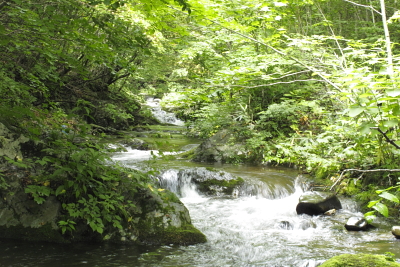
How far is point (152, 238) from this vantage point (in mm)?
4551

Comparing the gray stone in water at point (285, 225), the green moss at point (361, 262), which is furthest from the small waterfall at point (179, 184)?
the green moss at point (361, 262)

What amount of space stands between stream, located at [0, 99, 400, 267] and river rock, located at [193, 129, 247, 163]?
9.29 feet

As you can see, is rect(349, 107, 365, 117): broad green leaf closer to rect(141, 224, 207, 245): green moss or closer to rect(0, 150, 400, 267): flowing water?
rect(0, 150, 400, 267): flowing water

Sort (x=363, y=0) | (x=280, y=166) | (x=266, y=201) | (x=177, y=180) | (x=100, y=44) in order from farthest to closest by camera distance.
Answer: (x=363, y=0) → (x=280, y=166) → (x=177, y=180) → (x=266, y=201) → (x=100, y=44)

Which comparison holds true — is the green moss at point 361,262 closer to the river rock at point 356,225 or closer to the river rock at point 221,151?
the river rock at point 356,225

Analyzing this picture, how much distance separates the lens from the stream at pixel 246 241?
393 centimetres

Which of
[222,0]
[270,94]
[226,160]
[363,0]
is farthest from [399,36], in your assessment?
[222,0]

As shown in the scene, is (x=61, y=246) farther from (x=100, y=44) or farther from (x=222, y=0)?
(x=222, y=0)

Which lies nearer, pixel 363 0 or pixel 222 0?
pixel 222 0

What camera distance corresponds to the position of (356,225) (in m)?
5.57

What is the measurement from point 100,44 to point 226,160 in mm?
8050

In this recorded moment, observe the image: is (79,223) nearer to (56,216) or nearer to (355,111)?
(56,216)

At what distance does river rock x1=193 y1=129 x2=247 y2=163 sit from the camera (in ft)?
36.2

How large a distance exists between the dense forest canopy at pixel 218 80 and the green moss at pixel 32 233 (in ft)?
1.55
